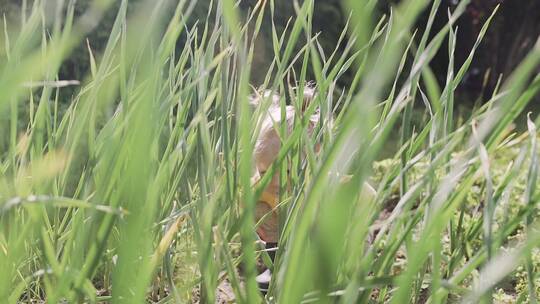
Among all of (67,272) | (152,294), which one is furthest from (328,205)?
(152,294)

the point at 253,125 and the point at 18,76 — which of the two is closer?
the point at 18,76

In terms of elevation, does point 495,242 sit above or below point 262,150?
above

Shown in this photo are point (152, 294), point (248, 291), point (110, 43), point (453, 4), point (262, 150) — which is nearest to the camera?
point (248, 291)

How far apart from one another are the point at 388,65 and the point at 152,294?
82cm

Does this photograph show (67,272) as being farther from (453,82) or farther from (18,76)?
(453,82)

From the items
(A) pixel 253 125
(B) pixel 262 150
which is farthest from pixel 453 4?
(A) pixel 253 125

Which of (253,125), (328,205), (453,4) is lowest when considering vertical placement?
(453,4)

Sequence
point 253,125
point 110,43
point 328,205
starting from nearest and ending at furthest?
point 328,205 → point 110,43 → point 253,125

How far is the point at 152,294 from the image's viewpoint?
1269 mm

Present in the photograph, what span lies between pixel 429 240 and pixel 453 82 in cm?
42

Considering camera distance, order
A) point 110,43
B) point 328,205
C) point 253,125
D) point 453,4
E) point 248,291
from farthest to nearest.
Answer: point 453,4, point 253,125, point 110,43, point 248,291, point 328,205

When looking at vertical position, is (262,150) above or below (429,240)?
below

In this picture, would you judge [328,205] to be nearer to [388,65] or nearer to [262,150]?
[388,65]

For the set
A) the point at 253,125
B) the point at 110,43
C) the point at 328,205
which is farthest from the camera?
the point at 253,125
